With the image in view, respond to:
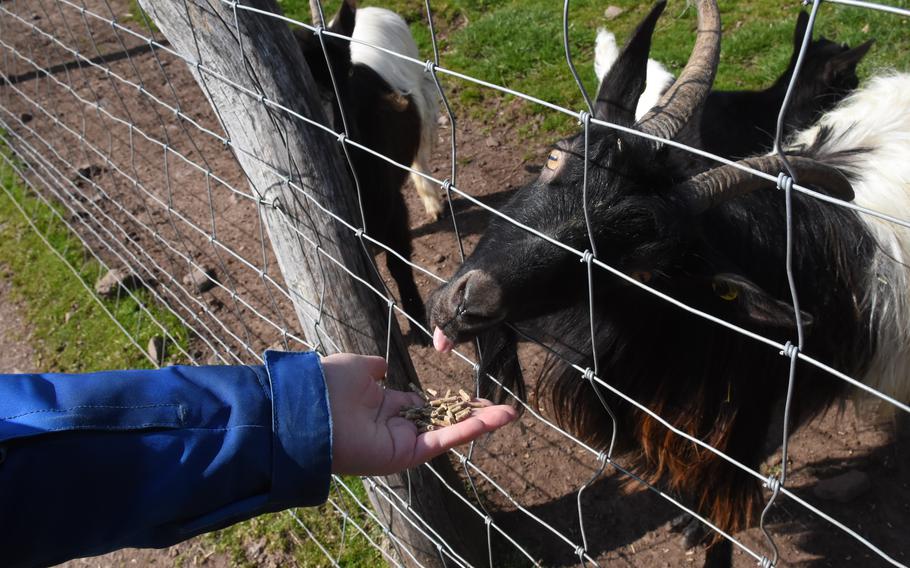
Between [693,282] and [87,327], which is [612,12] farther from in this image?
[87,327]

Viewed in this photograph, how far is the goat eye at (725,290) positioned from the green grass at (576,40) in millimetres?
3586

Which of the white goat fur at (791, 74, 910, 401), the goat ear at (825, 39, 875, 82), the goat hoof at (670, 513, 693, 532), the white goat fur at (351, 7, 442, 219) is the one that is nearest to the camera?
the white goat fur at (791, 74, 910, 401)

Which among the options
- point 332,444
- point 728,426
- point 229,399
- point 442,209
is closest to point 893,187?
point 728,426

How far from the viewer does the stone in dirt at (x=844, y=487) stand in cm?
315

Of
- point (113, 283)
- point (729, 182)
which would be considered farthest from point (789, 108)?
point (113, 283)

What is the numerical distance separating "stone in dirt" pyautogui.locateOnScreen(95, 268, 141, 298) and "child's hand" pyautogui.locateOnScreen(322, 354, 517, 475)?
356 centimetres

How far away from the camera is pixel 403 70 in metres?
4.78

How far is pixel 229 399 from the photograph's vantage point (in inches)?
58.5

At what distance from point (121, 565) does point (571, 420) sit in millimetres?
2216

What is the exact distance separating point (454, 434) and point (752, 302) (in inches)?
35.8

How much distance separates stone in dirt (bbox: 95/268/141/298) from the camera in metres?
4.71

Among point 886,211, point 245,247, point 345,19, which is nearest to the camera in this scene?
point 886,211

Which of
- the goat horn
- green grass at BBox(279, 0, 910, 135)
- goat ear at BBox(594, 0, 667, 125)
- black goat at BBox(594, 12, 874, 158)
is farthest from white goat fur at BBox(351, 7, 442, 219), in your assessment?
goat ear at BBox(594, 0, 667, 125)

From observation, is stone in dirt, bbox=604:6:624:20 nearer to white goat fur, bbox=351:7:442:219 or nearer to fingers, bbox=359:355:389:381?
white goat fur, bbox=351:7:442:219
